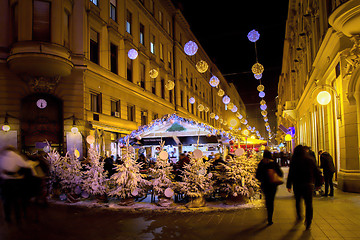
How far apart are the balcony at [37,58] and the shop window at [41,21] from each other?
1.08 metres

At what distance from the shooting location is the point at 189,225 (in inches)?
317

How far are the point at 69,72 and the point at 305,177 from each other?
52.2 feet

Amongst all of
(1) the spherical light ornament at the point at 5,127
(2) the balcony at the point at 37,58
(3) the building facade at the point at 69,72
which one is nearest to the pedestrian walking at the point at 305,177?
(3) the building facade at the point at 69,72

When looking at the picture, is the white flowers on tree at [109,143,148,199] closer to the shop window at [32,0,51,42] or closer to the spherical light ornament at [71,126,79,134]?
the spherical light ornament at [71,126,79,134]

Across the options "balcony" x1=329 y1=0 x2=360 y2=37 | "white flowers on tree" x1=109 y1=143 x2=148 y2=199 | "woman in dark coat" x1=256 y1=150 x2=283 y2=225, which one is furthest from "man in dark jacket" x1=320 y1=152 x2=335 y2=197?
"white flowers on tree" x1=109 y1=143 x2=148 y2=199

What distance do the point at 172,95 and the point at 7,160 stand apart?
32.3 meters

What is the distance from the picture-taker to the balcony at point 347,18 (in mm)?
10539

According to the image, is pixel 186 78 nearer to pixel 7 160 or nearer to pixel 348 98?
pixel 348 98

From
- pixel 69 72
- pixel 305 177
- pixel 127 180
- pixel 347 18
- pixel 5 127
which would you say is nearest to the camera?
pixel 305 177

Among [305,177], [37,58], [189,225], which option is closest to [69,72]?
[37,58]

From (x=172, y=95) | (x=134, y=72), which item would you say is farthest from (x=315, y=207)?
(x=172, y=95)

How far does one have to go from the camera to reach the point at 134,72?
28.4 m

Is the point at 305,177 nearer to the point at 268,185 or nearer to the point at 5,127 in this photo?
the point at 268,185

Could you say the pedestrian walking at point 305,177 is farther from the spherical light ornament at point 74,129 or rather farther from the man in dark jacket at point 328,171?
the spherical light ornament at point 74,129
